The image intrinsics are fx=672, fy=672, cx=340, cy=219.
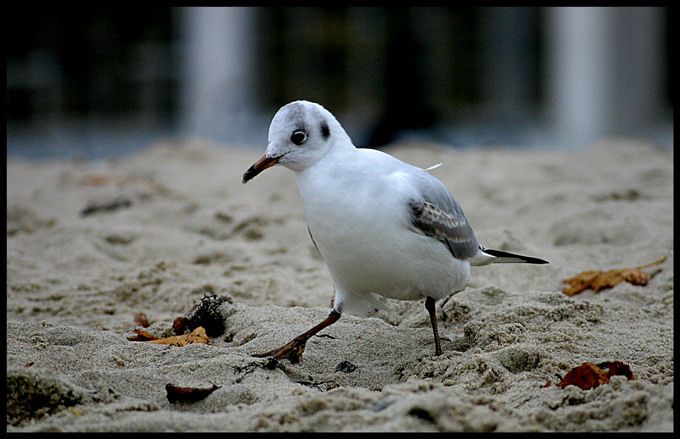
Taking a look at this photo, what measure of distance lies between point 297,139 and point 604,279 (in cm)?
167

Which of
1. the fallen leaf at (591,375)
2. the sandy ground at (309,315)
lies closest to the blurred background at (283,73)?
the sandy ground at (309,315)

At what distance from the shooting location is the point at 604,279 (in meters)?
3.07

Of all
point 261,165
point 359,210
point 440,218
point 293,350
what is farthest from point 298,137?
point 293,350

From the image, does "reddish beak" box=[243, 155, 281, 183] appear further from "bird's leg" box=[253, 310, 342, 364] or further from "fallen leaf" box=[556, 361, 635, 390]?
"fallen leaf" box=[556, 361, 635, 390]

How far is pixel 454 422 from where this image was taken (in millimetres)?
1592

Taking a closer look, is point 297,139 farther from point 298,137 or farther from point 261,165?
point 261,165

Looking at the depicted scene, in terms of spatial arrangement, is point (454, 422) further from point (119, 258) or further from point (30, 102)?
point (30, 102)

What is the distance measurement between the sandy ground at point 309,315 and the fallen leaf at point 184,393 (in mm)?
23

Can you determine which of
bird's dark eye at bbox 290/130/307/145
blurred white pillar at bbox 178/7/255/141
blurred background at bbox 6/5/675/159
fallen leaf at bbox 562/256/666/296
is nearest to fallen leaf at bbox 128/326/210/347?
bird's dark eye at bbox 290/130/307/145

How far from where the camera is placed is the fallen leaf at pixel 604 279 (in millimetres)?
3037

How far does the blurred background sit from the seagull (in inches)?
241

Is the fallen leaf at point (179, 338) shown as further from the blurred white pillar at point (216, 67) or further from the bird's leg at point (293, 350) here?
the blurred white pillar at point (216, 67)

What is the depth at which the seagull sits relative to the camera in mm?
2193

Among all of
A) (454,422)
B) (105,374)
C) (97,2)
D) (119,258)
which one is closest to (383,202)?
(454,422)
